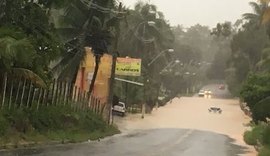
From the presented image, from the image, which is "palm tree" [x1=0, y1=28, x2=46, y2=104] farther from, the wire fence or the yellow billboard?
the yellow billboard

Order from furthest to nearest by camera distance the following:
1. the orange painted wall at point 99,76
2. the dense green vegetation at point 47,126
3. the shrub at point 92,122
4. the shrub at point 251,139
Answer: the orange painted wall at point 99,76 → the shrub at point 251,139 → the shrub at point 92,122 → the dense green vegetation at point 47,126

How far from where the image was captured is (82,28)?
128ft

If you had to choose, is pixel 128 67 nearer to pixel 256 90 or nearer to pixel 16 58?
pixel 256 90

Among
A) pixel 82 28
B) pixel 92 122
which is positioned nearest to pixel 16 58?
pixel 92 122

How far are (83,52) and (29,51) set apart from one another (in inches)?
571

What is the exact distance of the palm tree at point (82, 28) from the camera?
38.3 meters

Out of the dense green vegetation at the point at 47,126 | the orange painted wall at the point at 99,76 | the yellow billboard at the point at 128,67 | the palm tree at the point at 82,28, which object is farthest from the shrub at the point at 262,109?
the yellow billboard at the point at 128,67

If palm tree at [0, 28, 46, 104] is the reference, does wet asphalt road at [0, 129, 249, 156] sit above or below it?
below

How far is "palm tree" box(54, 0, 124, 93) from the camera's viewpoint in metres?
38.3

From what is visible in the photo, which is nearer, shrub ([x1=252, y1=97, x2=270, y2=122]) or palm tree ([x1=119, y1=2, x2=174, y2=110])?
shrub ([x1=252, y1=97, x2=270, y2=122])

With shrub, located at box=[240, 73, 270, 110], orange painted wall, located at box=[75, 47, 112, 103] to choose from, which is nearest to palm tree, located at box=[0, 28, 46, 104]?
shrub, located at box=[240, 73, 270, 110]

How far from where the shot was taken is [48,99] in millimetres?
31469

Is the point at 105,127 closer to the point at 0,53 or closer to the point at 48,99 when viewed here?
the point at 48,99

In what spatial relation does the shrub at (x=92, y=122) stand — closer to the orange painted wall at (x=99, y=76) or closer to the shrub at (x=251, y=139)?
the orange painted wall at (x=99, y=76)
